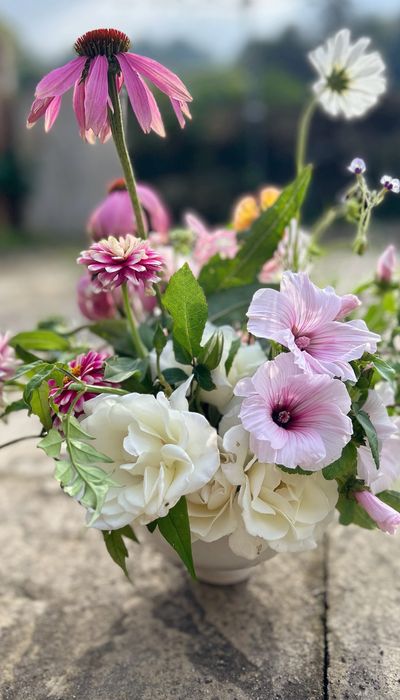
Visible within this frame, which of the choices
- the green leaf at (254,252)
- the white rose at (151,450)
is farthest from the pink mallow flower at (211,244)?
the white rose at (151,450)

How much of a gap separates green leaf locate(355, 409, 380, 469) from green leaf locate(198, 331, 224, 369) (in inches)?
4.4

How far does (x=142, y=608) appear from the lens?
736 mm

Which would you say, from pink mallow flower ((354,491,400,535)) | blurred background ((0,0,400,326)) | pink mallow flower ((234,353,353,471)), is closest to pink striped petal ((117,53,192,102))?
pink mallow flower ((234,353,353,471))

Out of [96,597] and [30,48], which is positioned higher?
[30,48]

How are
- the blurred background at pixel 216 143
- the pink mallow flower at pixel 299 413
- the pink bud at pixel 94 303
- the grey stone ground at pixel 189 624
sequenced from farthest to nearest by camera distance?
the blurred background at pixel 216 143
the pink bud at pixel 94 303
the grey stone ground at pixel 189 624
the pink mallow flower at pixel 299 413

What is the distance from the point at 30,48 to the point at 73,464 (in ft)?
39.1

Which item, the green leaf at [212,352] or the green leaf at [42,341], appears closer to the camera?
the green leaf at [212,352]

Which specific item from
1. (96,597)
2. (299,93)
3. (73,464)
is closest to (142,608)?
(96,597)

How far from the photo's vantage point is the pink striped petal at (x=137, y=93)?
55cm

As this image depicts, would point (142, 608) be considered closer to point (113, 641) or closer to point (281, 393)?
point (113, 641)

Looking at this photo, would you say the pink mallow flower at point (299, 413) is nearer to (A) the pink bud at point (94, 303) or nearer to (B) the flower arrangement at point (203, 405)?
(B) the flower arrangement at point (203, 405)

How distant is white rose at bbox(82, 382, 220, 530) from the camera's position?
0.51 m

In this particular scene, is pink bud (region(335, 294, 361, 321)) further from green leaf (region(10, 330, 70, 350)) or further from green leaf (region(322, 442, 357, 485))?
green leaf (region(10, 330, 70, 350))

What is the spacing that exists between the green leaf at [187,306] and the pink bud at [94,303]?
174mm
